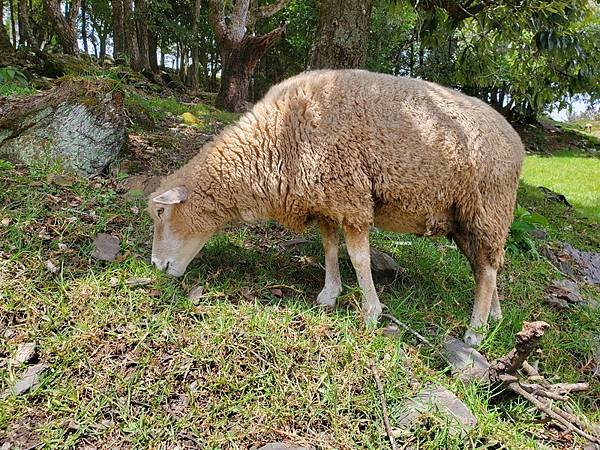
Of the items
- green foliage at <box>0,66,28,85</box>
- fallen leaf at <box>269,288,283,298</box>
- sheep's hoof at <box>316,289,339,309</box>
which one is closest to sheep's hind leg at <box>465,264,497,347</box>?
sheep's hoof at <box>316,289,339,309</box>

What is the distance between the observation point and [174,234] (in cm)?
375

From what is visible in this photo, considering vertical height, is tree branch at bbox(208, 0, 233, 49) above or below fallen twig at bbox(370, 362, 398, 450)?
above

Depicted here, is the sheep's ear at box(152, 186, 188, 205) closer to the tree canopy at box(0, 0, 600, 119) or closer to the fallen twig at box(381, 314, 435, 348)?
the fallen twig at box(381, 314, 435, 348)

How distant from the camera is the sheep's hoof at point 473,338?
11.6 feet

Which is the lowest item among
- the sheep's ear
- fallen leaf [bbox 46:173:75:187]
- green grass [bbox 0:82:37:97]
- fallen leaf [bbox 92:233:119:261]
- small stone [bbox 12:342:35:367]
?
small stone [bbox 12:342:35:367]

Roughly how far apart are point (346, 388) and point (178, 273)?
1.58m

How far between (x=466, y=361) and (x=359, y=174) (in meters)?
1.45

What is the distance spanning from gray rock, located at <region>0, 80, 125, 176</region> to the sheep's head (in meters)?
1.71

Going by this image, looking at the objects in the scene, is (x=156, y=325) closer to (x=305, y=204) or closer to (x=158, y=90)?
(x=305, y=204)

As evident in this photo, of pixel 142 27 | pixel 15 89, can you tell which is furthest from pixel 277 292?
pixel 142 27

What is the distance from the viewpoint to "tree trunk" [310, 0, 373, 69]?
5562 mm

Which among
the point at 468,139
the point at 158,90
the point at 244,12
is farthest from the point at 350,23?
the point at 158,90

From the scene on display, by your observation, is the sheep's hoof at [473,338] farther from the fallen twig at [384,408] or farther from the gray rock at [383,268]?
the fallen twig at [384,408]

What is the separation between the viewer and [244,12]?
8.33 meters
